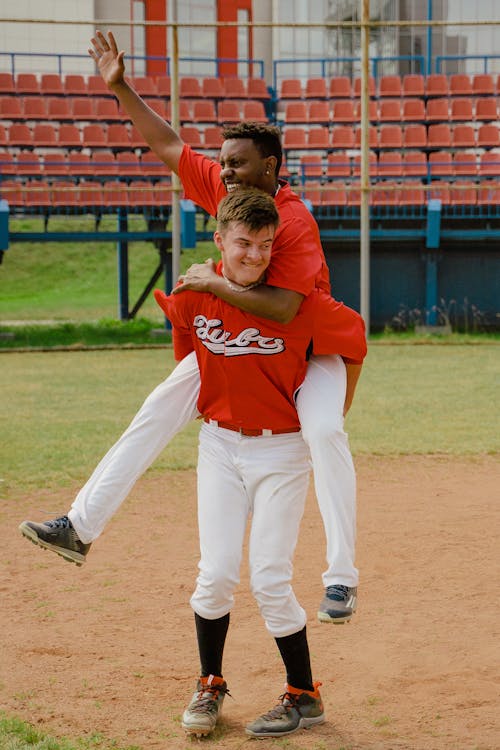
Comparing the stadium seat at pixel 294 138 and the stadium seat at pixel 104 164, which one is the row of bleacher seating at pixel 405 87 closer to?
the stadium seat at pixel 294 138

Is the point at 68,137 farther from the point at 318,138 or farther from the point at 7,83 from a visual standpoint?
the point at 318,138

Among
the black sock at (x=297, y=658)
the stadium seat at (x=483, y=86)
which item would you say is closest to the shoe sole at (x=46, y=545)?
the black sock at (x=297, y=658)

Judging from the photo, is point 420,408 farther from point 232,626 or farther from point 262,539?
point 262,539

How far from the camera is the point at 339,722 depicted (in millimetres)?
3688

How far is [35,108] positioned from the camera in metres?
18.7

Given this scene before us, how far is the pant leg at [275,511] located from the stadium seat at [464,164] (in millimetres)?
15095

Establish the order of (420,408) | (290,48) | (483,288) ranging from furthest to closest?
(290,48)
(483,288)
(420,408)

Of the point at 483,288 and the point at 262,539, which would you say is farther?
the point at 483,288

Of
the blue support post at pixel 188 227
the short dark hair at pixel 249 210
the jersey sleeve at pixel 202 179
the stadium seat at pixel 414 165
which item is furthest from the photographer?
the stadium seat at pixel 414 165

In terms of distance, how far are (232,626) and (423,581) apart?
3.88 ft

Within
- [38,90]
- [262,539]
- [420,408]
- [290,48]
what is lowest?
[420,408]

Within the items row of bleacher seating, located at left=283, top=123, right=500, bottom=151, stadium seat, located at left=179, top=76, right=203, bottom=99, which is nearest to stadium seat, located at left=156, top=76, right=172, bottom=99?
stadium seat, located at left=179, top=76, right=203, bottom=99

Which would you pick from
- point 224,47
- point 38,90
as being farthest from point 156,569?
point 224,47

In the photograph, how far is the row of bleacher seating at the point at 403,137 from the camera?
18344mm
